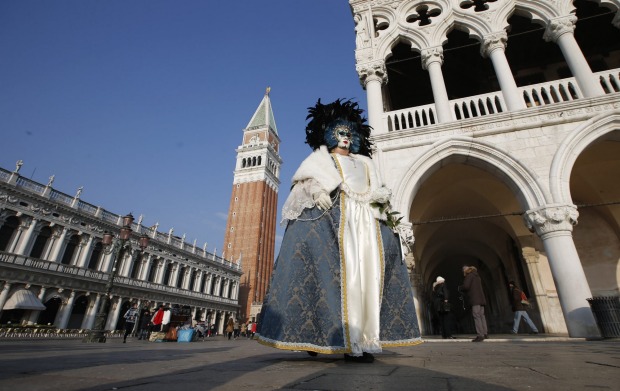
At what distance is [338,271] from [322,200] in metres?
0.68

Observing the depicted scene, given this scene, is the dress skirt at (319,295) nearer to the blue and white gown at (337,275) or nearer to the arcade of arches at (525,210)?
the blue and white gown at (337,275)

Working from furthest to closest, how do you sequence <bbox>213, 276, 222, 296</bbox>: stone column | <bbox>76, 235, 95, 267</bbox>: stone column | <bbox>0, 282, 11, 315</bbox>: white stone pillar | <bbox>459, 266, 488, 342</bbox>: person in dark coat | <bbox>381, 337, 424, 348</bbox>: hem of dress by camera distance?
1. <bbox>213, 276, 222, 296</bbox>: stone column
2. <bbox>76, 235, 95, 267</bbox>: stone column
3. <bbox>0, 282, 11, 315</bbox>: white stone pillar
4. <bbox>459, 266, 488, 342</bbox>: person in dark coat
5. <bbox>381, 337, 424, 348</bbox>: hem of dress

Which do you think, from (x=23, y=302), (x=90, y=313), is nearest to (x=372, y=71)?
(x=23, y=302)

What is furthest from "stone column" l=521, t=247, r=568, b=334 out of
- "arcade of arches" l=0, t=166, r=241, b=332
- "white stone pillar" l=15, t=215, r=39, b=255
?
"white stone pillar" l=15, t=215, r=39, b=255

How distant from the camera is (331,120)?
3.77 m

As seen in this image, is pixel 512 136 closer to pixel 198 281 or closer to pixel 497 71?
pixel 497 71

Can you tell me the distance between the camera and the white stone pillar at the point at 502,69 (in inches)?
313

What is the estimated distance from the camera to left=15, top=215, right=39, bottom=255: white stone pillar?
68.3 feet

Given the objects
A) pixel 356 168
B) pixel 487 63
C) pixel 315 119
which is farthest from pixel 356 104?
pixel 487 63

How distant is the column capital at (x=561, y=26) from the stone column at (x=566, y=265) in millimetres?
5320

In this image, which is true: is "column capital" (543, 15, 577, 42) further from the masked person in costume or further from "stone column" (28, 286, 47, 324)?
"stone column" (28, 286, 47, 324)

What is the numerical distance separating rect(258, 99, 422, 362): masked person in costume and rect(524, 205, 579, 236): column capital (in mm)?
5147

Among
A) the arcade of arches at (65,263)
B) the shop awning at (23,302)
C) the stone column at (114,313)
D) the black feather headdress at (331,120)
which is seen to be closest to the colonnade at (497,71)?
the black feather headdress at (331,120)

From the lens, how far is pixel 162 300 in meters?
31.7
